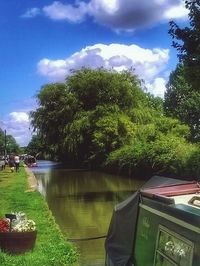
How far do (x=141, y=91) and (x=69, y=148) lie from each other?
9602 millimetres

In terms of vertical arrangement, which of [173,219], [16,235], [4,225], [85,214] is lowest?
[85,214]

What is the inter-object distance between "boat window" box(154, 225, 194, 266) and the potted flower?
4.28 metres

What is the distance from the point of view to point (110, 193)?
27.3 metres

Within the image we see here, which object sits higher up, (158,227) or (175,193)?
(175,193)

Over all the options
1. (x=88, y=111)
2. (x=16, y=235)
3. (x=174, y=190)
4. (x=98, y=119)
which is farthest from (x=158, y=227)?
(x=88, y=111)

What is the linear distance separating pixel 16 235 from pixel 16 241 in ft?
0.55

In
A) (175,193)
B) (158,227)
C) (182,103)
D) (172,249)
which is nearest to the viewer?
(172,249)

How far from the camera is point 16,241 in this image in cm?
993

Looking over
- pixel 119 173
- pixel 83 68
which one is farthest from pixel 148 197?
pixel 83 68

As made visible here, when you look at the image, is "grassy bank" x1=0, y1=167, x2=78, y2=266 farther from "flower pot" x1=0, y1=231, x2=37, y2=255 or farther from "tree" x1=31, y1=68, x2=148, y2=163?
"tree" x1=31, y1=68, x2=148, y2=163

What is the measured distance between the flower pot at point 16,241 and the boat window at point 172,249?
4.36 meters

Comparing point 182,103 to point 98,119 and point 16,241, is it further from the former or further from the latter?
point 16,241

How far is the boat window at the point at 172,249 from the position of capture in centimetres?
507

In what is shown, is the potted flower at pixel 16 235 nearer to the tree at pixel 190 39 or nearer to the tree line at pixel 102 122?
the tree at pixel 190 39
